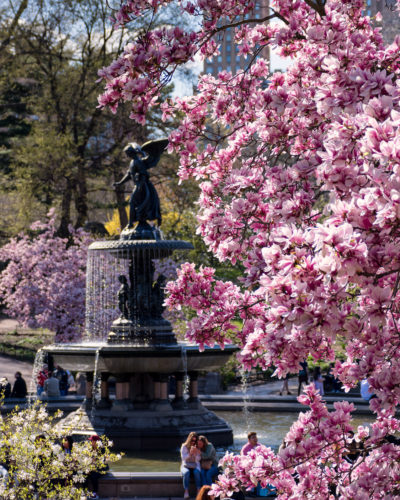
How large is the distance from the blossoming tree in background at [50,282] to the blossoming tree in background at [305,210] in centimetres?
2551

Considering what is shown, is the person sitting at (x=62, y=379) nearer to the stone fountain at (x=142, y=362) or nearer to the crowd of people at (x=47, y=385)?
the crowd of people at (x=47, y=385)

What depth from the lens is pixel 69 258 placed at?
35250 mm

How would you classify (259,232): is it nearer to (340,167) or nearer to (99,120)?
(340,167)

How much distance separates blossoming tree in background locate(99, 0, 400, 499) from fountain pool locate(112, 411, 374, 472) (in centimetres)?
781

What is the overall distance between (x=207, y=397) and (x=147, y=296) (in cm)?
635

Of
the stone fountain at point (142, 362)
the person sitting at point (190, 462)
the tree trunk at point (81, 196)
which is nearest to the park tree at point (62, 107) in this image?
the tree trunk at point (81, 196)

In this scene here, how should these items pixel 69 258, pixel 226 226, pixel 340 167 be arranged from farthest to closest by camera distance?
pixel 69 258, pixel 226 226, pixel 340 167

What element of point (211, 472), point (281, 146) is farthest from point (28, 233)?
point (281, 146)

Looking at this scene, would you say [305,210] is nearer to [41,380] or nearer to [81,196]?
[41,380]

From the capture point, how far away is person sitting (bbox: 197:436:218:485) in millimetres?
11950

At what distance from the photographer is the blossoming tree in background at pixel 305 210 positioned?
3.97 m

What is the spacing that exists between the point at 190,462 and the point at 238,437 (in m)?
5.80

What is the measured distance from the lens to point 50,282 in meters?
34.1

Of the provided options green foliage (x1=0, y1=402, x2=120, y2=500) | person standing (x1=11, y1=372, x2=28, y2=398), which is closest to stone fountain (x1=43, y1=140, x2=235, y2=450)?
green foliage (x1=0, y1=402, x2=120, y2=500)
